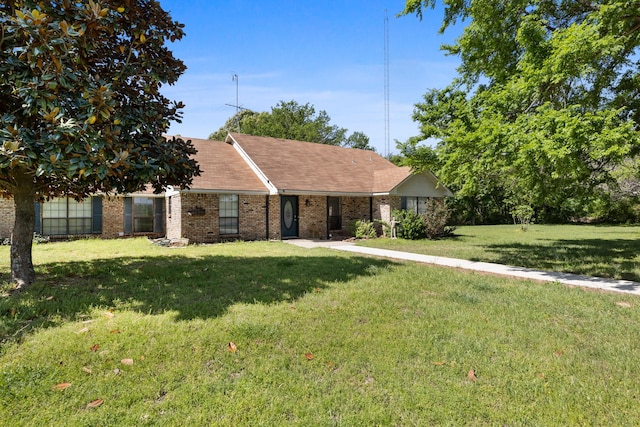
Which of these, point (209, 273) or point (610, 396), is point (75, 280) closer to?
point (209, 273)

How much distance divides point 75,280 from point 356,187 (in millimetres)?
14126

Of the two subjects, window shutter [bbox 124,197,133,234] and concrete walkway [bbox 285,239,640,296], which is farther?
window shutter [bbox 124,197,133,234]

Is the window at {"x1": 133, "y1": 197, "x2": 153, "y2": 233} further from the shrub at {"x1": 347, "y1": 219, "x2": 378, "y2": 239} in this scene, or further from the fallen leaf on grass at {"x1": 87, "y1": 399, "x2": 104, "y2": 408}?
the fallen leaf on grass at {"x1": 87, "y1": 399, "x2": 104, "y2": 408}

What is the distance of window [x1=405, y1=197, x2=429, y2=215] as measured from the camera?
20.1 m

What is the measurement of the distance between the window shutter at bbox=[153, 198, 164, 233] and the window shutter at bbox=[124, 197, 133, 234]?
104 cm

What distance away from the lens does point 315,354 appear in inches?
156

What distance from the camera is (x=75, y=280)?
7.22 m

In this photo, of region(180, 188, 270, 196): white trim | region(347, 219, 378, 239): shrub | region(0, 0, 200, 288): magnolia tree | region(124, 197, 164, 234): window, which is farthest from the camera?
region(347, 219, 378, 239): shrub

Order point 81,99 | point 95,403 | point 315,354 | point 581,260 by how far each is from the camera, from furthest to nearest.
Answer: point 581,260 < point 81,99 < point 315,354 < point 95,403

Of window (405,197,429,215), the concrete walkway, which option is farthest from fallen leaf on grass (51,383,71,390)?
window (405,197,429,215)

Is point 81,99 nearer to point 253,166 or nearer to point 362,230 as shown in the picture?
point 253,166

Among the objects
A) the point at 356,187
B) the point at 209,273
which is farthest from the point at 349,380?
the point at 356,187

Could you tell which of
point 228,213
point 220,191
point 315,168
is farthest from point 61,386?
point 315,168

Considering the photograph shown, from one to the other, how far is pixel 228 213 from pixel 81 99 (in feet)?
35.8
